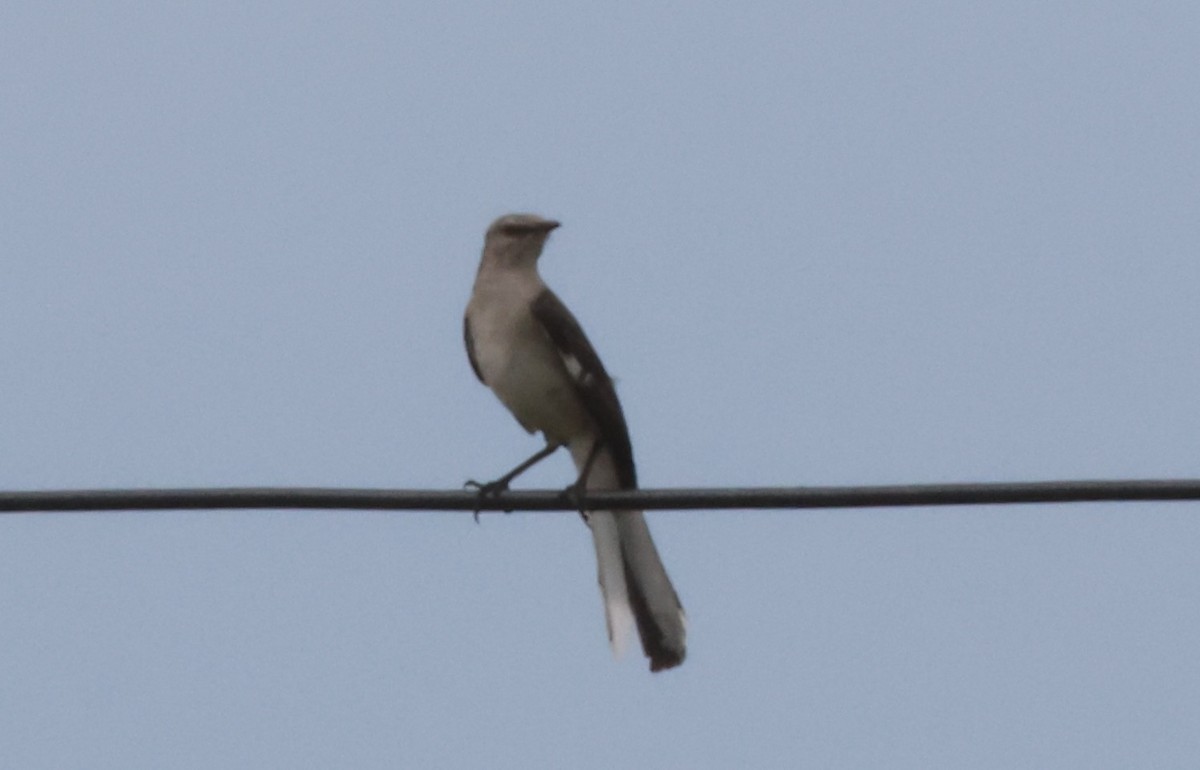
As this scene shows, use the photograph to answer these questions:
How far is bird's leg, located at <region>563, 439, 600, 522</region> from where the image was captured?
7000 millimetres

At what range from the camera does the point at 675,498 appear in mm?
6254

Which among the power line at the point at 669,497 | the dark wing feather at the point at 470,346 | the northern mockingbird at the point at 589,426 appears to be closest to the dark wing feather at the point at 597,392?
the northern mockingbird at the point at 589,426

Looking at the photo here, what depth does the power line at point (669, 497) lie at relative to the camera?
571 centimetres

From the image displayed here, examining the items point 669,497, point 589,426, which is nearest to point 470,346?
point 589,426

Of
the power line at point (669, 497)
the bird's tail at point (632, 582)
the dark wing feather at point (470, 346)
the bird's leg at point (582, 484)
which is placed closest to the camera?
the power line at point (669, 497)

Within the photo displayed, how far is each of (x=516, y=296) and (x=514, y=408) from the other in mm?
539

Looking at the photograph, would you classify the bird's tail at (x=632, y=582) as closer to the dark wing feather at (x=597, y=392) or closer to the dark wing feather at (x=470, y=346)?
the dark wing feather at (x=597, y=392)

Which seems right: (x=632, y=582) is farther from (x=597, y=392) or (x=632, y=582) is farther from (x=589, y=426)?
(x=597, y=392)

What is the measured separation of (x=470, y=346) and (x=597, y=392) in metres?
0.80

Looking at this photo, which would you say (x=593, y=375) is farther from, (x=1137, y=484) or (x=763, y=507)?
(x=1137, y=484)

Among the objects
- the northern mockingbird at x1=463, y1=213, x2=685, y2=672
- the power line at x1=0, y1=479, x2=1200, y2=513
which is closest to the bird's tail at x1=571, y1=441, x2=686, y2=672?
the northern mockingbird at x1=463, y1=213, x2=685, y2=672

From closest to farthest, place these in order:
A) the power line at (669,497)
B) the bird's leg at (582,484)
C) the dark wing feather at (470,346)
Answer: the power line at (669,497)
the bird's leg at (582,484)
the dark wing feather at (470,346)

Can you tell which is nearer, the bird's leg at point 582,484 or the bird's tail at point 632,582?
the bird's leg at point 582,484

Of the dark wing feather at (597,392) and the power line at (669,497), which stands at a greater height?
the dark wing feather at (597,392)
